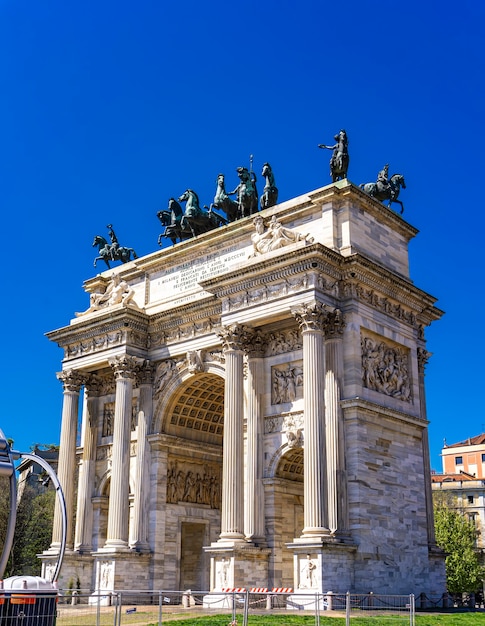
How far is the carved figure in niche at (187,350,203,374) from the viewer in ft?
115

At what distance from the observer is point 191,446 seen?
37.7m

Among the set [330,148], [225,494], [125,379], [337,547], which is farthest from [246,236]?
[337,547]

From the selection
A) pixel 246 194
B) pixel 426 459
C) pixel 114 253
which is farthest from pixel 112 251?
pixel 426 459

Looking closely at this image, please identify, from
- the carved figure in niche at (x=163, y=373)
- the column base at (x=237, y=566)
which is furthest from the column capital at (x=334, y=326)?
the carved figure in niche at (x=163, y=373)

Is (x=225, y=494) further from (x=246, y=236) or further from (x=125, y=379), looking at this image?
(x=246, y=236)

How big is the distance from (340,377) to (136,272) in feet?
48.1

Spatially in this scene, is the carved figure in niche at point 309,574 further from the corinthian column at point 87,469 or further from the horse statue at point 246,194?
the horse statue at point 246,194

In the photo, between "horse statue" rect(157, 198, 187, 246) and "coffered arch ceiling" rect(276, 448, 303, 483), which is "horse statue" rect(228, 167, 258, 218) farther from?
"coffered arch ceiling" rect(276, 448, 303, 483)

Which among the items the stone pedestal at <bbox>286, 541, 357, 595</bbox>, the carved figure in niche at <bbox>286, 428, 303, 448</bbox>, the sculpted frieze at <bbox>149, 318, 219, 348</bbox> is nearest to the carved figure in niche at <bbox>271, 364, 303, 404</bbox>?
the carved figure in niche at <bbox>286, 428, 303, 448</bbox>

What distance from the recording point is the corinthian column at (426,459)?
3362cm

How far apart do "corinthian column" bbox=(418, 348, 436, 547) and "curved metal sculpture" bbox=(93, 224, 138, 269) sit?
1669 centimetres

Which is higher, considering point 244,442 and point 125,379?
point 125,379

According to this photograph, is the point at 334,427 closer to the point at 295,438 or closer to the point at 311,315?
the point at 295,438

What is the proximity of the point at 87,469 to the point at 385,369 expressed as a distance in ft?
51.9
